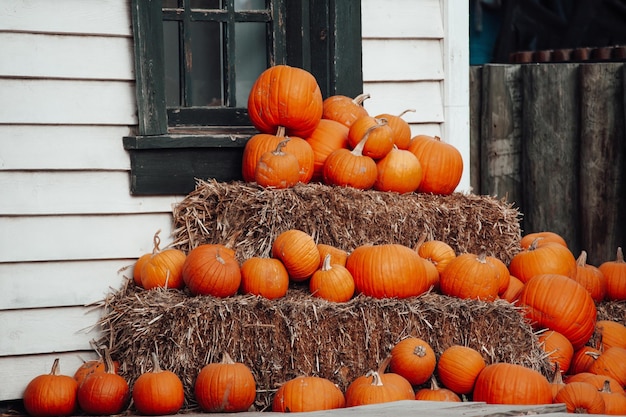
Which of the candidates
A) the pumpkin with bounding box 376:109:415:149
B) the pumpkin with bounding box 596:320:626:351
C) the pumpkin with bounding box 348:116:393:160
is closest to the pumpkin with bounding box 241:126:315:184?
the pumpkin with bounding box 348:116:393:160

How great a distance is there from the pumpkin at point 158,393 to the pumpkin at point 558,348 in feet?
5.88

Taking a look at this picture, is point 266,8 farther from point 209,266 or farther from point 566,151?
point 566,151

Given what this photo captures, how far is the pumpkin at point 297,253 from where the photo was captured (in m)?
4.55

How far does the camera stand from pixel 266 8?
5.57 m

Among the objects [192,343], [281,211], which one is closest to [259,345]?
[192,343]

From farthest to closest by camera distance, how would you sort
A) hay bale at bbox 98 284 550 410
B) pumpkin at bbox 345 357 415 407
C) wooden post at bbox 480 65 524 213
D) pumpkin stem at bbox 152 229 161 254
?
wooden post at bbox 480 65 524 213 < pumpkin stem at bbox 152 229 161 254 < hay bale at bbox 98 284 550 410 < pumpkin at bbox 345 357 415 407

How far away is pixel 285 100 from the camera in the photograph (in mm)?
5070

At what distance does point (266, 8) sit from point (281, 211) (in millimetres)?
1405

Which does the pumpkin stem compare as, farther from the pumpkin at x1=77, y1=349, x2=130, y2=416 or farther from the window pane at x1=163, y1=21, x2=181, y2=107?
the window pane at x1=163, y1=21, x2=181, y2=107

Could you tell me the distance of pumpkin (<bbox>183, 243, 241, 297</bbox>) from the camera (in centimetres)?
443

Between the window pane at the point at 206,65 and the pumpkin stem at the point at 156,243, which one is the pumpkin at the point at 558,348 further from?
the window pane at the point at 206,65

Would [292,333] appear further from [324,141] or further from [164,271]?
[324,141]

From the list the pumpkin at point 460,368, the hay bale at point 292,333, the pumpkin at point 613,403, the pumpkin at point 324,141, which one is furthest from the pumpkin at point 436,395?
the pumpkin at point 324,141

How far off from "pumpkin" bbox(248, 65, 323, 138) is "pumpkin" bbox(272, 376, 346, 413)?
155 cm
